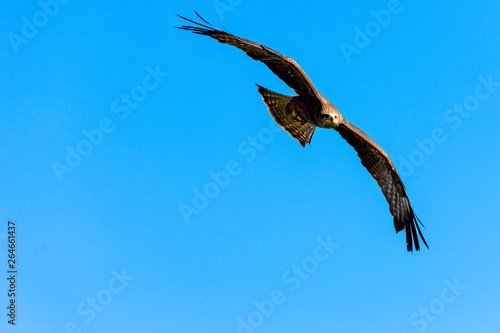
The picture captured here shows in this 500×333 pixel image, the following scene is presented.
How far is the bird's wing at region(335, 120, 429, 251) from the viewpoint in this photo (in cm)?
1116

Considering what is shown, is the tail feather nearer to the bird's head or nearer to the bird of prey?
the bird of prey

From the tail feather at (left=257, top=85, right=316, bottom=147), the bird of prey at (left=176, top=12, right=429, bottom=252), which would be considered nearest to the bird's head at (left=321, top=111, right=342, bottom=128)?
the bird of prey at (left=176, top=12, right=429, bottom=252)

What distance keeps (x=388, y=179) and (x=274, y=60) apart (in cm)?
→ 378

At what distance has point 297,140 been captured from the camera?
11.5 m

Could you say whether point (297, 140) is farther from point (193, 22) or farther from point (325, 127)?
point (193, 22)

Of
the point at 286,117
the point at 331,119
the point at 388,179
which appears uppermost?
the point at 286,117

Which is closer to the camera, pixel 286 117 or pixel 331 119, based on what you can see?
pixel 331 119

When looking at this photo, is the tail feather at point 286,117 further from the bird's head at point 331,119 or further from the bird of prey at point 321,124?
the bird's head at point 331,119

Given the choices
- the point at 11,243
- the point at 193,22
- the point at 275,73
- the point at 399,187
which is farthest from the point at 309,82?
the point at 11,243

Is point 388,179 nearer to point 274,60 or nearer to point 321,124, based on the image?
point 321,124

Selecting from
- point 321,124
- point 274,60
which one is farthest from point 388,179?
point 274,60

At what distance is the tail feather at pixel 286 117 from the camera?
36.7ft

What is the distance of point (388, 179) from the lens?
11688mm

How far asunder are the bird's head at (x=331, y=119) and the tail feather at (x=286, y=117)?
95 cm
